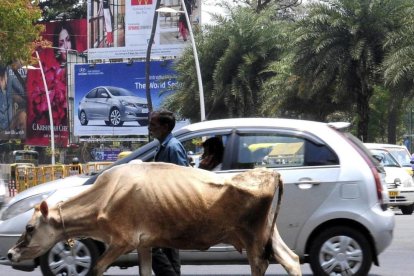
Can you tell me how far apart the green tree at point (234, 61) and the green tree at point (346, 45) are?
638cm

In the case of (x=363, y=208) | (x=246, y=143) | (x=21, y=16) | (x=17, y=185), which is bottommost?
(x=17, y=185)

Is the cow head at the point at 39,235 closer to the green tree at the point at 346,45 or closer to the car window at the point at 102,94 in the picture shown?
the green tree at the point at 346,45

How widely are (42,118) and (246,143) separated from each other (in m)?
58.4

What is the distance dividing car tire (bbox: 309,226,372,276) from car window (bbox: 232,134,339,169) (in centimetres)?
76

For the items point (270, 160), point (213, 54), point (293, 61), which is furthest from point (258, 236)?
point (213, 54)

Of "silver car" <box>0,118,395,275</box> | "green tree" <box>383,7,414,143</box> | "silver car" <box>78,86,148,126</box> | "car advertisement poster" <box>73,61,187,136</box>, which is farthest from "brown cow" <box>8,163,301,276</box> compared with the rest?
"silver car" <box>78,86,148,126</box>

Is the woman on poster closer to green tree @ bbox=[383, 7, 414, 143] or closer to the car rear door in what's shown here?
green tree @ bbox=[383, 7, 414, 143]

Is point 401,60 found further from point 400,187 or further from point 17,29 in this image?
point 17,29

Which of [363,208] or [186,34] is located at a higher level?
[186,34]

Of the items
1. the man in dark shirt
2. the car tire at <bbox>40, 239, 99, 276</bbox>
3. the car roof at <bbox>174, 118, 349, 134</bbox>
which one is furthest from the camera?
the car roof at <bbox>174, 118, 349, 134</bbox>

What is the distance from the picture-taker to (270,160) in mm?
9797

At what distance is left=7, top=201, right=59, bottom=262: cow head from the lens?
7262 millimetres

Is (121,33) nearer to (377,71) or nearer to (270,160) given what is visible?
(377,71)

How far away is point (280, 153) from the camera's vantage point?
9.83m
